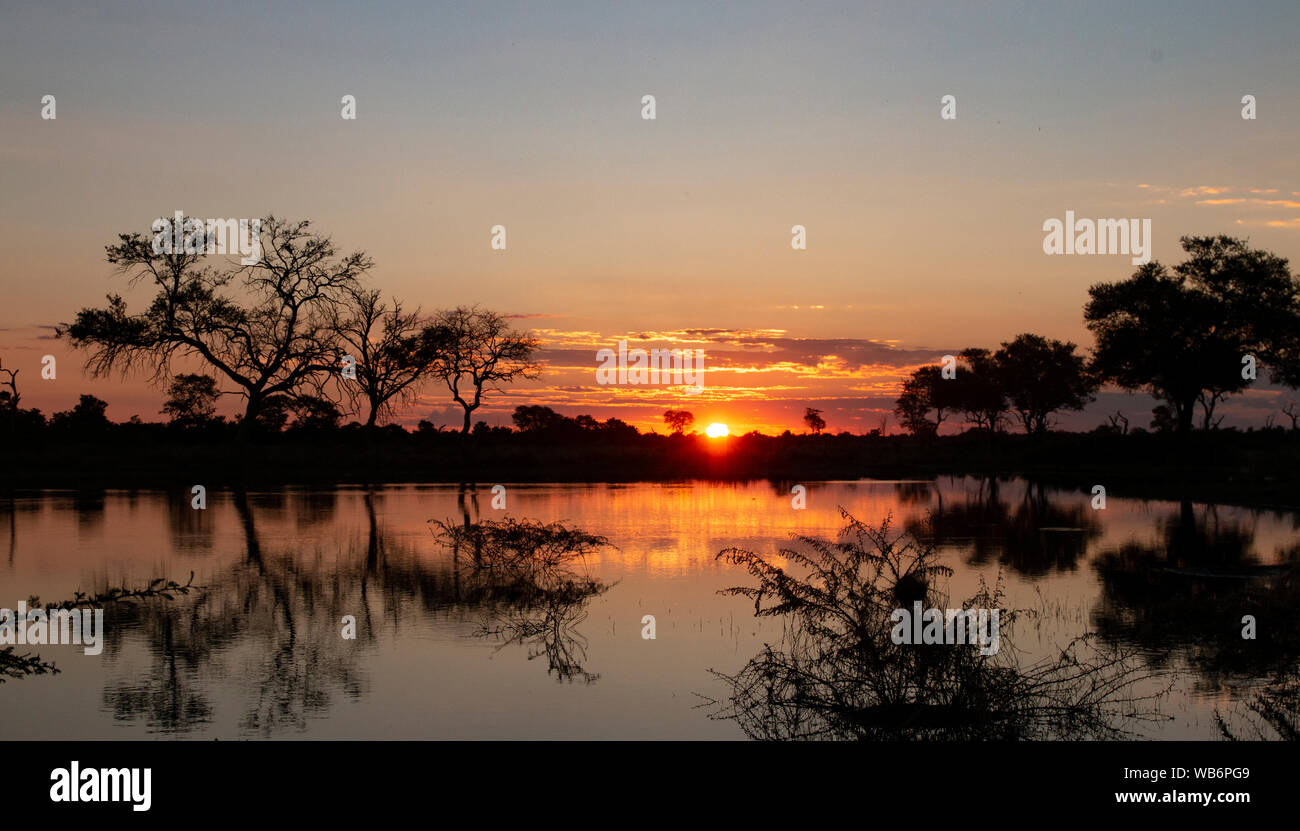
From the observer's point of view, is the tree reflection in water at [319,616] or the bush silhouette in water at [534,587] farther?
the bush silhouette in water at [534,587]

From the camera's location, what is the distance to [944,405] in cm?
11381

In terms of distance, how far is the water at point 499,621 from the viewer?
10641mm

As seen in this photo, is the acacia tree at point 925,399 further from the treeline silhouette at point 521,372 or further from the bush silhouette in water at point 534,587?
the bush silhouette in water at point 534,587

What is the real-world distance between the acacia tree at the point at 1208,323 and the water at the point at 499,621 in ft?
116

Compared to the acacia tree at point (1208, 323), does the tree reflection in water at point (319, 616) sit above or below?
below

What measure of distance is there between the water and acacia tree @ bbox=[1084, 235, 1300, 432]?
35.4 meters

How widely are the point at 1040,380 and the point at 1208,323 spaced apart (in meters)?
40.9

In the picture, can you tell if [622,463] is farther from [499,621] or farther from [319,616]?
[499,621]

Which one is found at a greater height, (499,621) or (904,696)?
(904,696)

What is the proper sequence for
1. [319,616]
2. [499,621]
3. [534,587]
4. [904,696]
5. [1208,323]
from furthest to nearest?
[1208,323] < [534,587] < [319,616] < [499,621] < [904,696]

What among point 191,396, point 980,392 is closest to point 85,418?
point 191,396

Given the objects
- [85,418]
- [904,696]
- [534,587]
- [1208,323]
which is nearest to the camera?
[904,696]

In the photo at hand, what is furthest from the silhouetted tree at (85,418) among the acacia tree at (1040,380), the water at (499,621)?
the acacia tree at (1040,380)

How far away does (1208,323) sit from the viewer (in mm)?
64438
